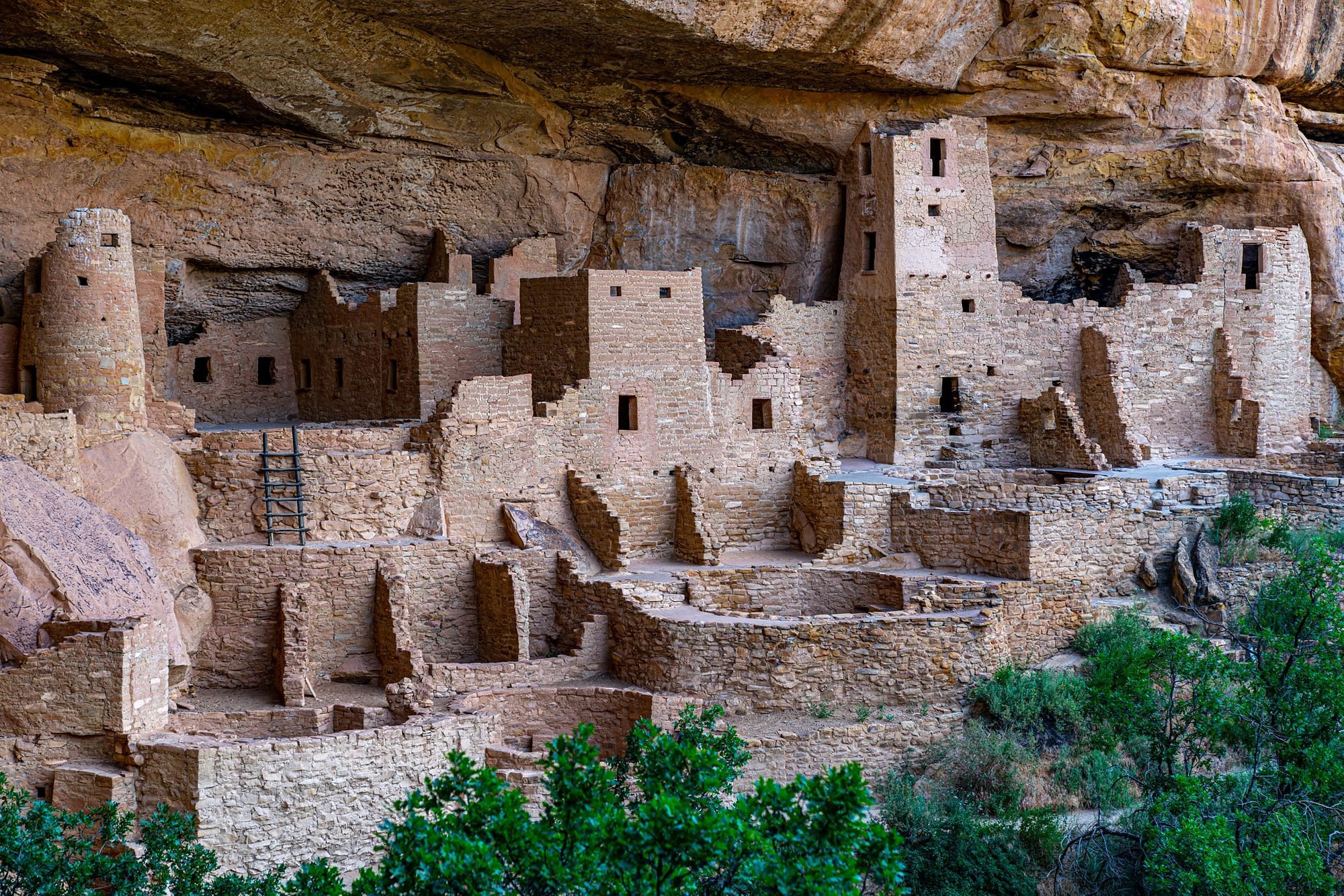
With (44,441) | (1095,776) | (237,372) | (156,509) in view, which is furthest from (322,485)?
(1095,776)

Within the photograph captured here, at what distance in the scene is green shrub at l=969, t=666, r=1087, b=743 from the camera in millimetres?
17812

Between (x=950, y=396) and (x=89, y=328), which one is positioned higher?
(x=89, y=328)

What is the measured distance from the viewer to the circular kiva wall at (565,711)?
17438 millimetres

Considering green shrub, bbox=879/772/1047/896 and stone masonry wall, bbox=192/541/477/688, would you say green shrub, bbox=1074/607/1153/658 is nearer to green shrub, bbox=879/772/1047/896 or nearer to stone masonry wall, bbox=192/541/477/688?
green shrub, bbox=879/772/1047/896

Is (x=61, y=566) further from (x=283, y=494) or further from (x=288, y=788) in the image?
(x=283, y=494)

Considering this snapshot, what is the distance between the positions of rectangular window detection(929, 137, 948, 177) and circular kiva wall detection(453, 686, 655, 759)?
9.84 m

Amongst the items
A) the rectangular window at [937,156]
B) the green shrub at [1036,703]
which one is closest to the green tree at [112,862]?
the green shrub at [1036,703]

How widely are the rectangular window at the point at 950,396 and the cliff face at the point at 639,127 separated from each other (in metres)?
2.63

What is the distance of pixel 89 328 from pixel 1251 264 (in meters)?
17.1

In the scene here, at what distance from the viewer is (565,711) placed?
58.1 ft

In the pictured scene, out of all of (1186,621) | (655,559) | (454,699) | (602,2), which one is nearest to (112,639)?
(454,699)

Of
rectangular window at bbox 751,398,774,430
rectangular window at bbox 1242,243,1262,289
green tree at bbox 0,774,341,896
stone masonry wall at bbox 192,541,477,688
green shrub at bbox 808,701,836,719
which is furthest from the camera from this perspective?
rectangular window at bbox 1242,243,1262,289

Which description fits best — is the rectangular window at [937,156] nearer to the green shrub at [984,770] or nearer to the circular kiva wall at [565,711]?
the green shrub at [984,770]

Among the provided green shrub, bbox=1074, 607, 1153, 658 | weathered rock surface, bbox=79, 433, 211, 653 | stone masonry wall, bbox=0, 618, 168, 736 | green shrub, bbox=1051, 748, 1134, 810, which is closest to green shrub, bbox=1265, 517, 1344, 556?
green shrub, bbox=1074, 607, 1153, 658
